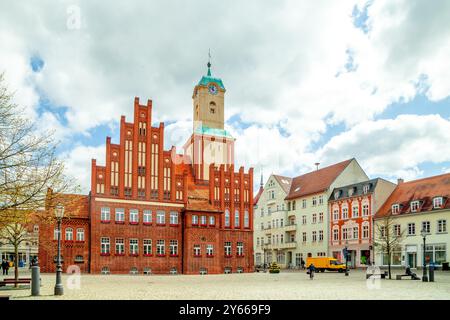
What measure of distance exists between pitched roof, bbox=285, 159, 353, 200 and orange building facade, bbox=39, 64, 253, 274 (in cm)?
1619

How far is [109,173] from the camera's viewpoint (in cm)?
4959

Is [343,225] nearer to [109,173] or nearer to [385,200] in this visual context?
[385,200]

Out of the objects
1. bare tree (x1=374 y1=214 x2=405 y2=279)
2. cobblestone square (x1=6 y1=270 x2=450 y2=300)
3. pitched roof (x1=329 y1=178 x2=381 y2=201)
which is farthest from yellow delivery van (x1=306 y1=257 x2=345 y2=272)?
cobblestone square (x1=6 y1=270 x2=450 y2=300)

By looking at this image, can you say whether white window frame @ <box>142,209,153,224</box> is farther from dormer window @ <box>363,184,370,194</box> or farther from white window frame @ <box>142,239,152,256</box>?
dormer window @ <box>363,184,370,194</box>

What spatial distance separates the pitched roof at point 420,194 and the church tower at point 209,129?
21.1 metres

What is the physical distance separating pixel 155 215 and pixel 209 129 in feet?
63.0

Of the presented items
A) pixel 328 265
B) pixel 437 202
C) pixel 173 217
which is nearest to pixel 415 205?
pixel 437 202

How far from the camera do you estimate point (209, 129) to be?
220 feet

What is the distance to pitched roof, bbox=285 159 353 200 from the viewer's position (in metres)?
69.2

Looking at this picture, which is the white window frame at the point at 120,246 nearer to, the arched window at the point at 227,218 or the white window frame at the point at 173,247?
the white window frame at the point at 173,247

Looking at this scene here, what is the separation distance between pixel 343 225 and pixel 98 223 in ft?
109

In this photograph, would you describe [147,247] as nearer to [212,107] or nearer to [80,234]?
[80,234]
